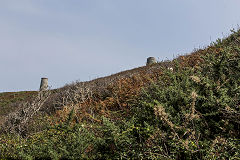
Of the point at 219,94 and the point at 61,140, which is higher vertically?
the point at 219,94

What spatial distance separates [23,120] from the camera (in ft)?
31.4

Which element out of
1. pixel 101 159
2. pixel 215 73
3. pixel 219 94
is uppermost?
pixel 215 73

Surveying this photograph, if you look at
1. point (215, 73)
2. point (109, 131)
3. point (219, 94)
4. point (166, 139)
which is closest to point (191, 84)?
point (215, 73)

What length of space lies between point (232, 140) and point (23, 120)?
8.11 m

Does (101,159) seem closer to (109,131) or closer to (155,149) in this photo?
(109,131)

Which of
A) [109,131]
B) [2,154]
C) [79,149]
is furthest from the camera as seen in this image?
[2,154]

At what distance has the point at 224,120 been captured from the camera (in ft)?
11.6

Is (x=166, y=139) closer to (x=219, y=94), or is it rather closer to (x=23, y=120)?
(x=219, y=94)

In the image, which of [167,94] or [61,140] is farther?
[61,140]

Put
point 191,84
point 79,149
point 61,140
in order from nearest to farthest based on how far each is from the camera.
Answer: point 79,149 < point 191,84 < point 61,140

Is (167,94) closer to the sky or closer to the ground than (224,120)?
closer to the sky

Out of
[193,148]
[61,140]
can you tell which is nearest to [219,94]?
[193,148]

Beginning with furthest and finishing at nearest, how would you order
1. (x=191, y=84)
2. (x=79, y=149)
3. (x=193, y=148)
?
(x=191, y=84), (x=79, y=149), (x=193, y=148)

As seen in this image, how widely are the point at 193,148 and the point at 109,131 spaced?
1242mm
